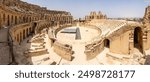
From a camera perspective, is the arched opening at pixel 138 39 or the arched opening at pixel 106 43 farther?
the arched opening at pixel 106 43

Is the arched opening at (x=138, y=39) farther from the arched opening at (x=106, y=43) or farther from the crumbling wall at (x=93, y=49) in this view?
the crumbling wall at (x=93, y=49)

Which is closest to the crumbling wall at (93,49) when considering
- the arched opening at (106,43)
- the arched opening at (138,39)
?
the arched opening at (106,43)

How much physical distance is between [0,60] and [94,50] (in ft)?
15.0

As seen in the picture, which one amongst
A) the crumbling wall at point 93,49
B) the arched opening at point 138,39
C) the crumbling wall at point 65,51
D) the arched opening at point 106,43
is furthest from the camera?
the arched opening at point 106,43

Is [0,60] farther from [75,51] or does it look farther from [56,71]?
[75,51]

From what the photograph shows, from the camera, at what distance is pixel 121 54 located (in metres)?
9.28

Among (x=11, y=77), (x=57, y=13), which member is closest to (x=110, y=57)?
(x=11, y=77)

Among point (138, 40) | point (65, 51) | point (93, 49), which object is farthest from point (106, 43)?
point (65, 51)

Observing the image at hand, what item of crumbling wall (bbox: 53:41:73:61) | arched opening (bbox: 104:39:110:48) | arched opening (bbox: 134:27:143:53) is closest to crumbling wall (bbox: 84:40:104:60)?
arched opening (bbox: 104:39:110:48)

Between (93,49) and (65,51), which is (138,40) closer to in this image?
(93,49)

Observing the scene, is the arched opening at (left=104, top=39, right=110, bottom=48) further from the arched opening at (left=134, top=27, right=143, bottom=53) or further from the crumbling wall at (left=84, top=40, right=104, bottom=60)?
the arched opening at (left=134, top=27, right=143, bottom=53)

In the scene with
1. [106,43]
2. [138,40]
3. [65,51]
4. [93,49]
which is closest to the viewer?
[65,51]

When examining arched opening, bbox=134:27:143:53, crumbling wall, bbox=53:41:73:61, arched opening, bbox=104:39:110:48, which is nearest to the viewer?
crumbling wall, bbox=53:41:73:61

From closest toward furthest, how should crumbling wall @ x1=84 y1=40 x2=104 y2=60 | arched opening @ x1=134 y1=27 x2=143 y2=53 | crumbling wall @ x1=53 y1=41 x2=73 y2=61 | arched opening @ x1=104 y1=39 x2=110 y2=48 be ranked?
crumbling wall @ x1=53 y1=41 x2=73 y2=61
crumbling wall @ x1=84 y1=40 x2=104 y2=60
arched opening @ x1=134 y1=27 x2=143 y2=53
arched opening @ x1=104 y1=39 x2=110 y2=48
